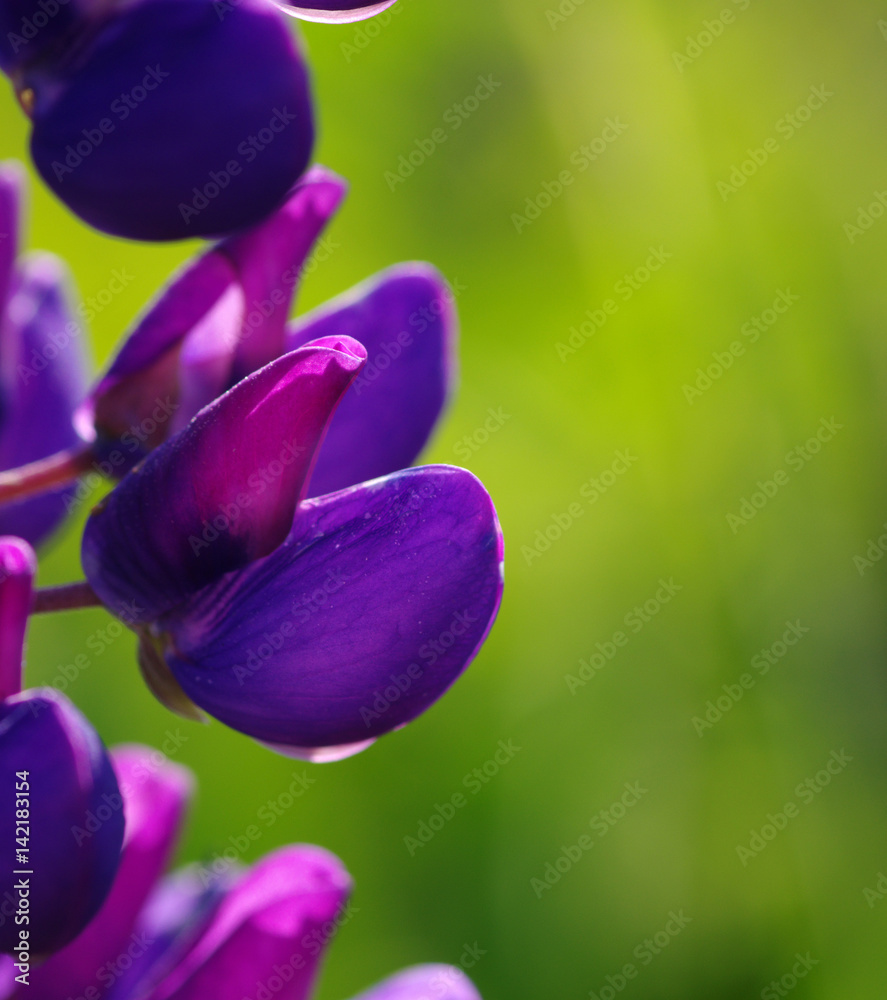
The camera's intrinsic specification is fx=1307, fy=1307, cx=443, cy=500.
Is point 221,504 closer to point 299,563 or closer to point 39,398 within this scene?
point 299,563

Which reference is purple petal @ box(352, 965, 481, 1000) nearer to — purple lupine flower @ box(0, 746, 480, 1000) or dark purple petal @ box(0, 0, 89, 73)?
purple lupine flower @ box(0, 746, 480, 1000)

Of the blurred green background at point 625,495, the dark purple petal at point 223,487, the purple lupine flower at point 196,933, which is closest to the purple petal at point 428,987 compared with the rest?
the purple lupine flower at point 196,933

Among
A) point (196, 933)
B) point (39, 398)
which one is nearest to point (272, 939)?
point (196, 933)

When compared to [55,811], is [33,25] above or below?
above

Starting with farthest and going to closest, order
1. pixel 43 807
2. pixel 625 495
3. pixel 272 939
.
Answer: pixel 625 495 < pixel 272 939 < pixel 43 807

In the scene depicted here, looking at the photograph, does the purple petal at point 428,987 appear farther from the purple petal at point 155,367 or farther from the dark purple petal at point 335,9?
the dark purple petal at point 335,9

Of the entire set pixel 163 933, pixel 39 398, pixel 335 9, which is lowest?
pixel 163 933

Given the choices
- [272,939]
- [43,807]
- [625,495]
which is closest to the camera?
[43,807]
